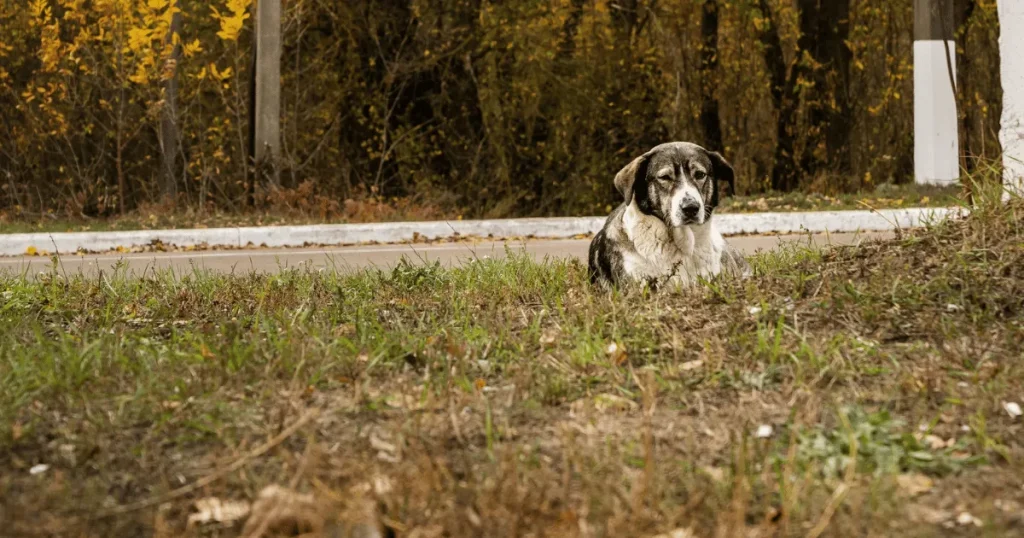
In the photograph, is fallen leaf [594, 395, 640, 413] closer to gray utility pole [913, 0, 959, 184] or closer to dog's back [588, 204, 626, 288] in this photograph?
dog's back [588, 204, 626, 288]

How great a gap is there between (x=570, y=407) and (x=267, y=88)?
13159 mm

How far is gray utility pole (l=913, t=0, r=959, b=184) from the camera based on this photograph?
17.3 meters

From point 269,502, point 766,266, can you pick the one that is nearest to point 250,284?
point 766,266

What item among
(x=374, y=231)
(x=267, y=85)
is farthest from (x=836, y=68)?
(x=374, y=231)

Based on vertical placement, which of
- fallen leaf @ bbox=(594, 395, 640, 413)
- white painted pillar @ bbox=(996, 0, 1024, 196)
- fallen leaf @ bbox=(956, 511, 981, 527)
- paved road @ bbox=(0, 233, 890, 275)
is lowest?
paved road @ bbox=(0, 233, 890, 275)

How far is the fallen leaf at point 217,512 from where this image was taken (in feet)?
11.8

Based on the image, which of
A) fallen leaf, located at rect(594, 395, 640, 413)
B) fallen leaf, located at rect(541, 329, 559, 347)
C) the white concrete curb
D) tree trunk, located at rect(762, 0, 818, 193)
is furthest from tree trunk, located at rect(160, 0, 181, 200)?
fallen leaf, located at rect(594, 395, 640, 413)

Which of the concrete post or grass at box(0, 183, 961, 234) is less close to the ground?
the concrete post

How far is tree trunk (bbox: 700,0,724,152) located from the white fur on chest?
1475 centimetres

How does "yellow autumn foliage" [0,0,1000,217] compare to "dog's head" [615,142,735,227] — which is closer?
"dog's head" [615,142,735,227]

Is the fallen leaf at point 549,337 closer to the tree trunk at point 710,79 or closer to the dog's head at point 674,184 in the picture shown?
the dog's head at point 674,184

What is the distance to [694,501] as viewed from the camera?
3.47 metres

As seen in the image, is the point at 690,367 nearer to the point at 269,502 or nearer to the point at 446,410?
the point at 446,410

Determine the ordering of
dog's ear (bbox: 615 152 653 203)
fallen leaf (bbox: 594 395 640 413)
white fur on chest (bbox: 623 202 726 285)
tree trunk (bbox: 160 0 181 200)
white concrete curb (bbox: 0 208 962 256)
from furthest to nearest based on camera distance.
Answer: tree trunk (bbox: 160 0 181 200), white concrete curb (bbox: 0 208 962 256), dog's ear (bbox: 615 152 653 203), white fur on chest (bbox: 623 202 726 285), fallen leaf (bbox: 594 395 640 413)
